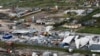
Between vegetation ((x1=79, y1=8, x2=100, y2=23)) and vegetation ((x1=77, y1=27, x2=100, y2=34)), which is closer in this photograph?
vegetation ((x1=77, y1=27, x2=100, y2=34))

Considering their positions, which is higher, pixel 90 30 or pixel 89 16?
pixel 89 16

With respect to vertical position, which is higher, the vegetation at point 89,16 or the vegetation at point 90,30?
the vegetation at point 89,16

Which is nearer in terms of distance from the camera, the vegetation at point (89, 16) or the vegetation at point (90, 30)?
the vegetation at point (90, 30)

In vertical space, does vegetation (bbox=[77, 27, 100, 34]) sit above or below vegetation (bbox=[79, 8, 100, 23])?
below

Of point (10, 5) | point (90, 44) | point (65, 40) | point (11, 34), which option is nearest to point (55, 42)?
point (65, 40)

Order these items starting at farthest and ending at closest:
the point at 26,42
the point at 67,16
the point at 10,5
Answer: the point at 10,5 < the point at 67,16 < the point at 26,42

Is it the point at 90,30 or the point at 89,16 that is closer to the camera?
the point at 90,30

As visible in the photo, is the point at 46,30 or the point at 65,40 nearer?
the point at 65,40

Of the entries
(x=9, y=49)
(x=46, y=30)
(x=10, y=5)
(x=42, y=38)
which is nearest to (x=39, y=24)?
(x=46, y=30)

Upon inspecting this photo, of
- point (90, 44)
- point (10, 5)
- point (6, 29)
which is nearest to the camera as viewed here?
point (90, 44)

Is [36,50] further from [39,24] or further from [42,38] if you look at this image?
[39,24]
